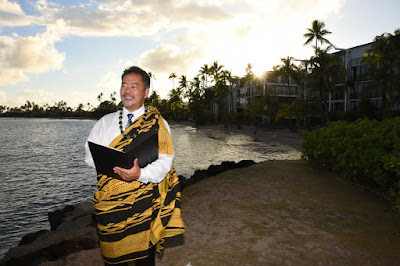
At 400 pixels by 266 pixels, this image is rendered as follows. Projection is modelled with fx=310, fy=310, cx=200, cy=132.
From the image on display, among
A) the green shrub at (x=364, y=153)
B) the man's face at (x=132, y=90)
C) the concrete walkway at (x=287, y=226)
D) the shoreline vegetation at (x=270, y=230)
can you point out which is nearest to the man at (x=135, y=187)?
the man's face at (x=132, y=90)

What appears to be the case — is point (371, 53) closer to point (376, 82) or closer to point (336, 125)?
point (376, 82)

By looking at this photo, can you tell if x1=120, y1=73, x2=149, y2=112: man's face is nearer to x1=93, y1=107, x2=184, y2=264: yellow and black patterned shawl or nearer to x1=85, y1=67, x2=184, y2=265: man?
x1=85, y1=67, x2=184, y2=265: man

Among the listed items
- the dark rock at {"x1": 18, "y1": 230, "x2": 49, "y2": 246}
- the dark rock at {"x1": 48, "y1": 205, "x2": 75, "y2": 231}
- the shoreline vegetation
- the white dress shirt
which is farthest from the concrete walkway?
the dark rock at {"x1": 48, "y1": 205, "x2": 75, "y2": 231}

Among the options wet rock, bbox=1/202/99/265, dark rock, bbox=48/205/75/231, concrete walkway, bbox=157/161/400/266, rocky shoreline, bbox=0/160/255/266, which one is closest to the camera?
concrete walkway, bbox=157/161/400/266

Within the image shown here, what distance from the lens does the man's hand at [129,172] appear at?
7.79ft

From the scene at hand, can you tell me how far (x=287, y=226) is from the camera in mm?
5926

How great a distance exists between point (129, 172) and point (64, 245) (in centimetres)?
431

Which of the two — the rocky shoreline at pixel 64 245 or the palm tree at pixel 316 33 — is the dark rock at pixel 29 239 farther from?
the palm tree at pixel 316 33

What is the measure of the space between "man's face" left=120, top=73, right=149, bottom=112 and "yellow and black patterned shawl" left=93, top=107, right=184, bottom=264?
171mm

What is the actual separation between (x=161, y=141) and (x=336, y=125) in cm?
985

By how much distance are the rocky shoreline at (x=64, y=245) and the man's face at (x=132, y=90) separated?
10.2ft

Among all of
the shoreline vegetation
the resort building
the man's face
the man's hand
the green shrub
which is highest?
the resort building

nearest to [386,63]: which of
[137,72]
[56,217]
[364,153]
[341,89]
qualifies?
[341,89]

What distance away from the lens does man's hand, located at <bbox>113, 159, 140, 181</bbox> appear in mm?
2373
